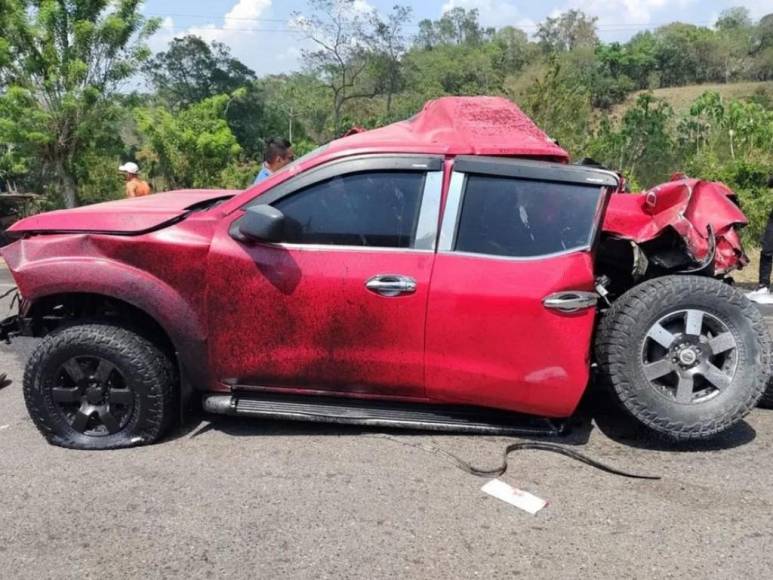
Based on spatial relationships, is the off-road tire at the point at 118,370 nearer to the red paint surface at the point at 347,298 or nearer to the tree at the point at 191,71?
the red paint surface at the point at 347,298

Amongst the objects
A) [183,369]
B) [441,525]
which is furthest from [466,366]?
[183,369]

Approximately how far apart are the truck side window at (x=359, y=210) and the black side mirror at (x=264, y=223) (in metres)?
0.12

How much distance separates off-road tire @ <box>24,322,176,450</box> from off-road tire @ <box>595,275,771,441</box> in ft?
7.77

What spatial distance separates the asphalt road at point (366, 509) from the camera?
2.86 m

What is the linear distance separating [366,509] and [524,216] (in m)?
1.65

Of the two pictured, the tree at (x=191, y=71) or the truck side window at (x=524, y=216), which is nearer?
the truck side window at (x=524, y=216)

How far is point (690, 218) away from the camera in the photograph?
12.7 feet

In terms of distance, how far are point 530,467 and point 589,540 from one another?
67cm

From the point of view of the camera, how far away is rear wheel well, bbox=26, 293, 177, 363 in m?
3.88

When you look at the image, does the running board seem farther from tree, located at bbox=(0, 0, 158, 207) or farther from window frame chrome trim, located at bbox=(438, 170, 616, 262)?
tree, located at bbox=(0, 0, 158, 207)

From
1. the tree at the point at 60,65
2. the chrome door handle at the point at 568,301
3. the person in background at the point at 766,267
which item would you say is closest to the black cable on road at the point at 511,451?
the chrome door handle at the point at 568,301

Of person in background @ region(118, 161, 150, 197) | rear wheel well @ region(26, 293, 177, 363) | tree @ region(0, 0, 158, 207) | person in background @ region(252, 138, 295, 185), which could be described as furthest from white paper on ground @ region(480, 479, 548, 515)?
tree @ region(0, 0, 158, 207)

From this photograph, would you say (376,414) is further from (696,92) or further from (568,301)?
(696,92)

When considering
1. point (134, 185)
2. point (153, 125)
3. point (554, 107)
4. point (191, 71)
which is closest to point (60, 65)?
point (153, 125)
